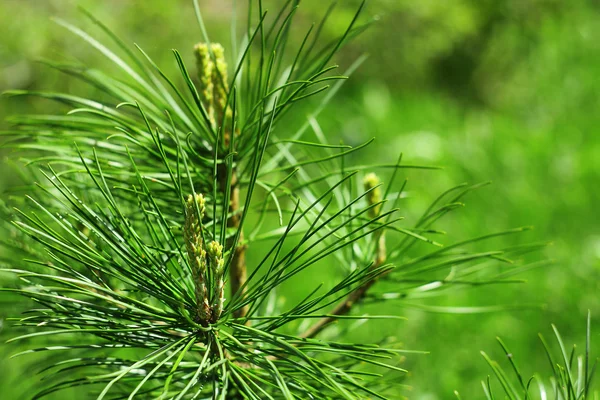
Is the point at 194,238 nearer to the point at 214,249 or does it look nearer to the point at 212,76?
the point at 214,249

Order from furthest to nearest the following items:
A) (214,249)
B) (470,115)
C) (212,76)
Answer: (470,115)
(212,76)
(214,249)

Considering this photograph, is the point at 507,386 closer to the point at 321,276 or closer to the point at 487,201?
the point at 321,276

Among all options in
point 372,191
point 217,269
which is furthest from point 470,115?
point 217,269

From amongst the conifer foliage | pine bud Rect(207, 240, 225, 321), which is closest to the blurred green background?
the conifer foliage

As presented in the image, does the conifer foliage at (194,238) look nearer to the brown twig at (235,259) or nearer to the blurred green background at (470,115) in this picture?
the brown twig at (235,259)

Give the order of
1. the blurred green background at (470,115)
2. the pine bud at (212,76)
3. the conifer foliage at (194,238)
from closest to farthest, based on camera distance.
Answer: the conifer foliage at (194,238) < the pine bud at (212,76) < the blurred green background at (470,115)

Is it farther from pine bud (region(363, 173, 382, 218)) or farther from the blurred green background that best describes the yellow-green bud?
the blurred green background

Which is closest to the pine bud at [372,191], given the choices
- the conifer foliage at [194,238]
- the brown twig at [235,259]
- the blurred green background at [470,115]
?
the conifer foliage at [194,238]

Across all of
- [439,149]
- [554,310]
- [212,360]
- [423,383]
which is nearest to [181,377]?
[212,360]
